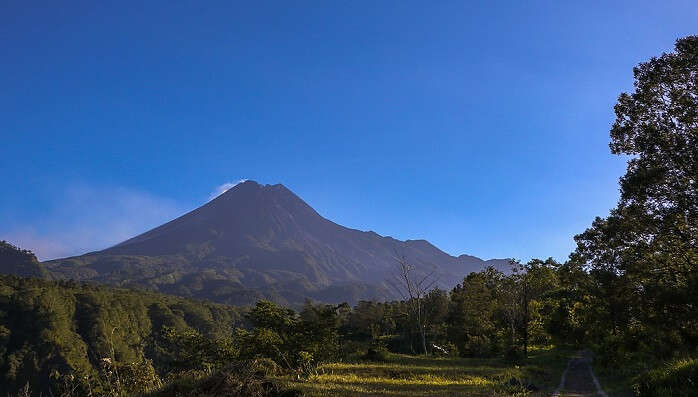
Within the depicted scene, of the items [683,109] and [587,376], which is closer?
[683,109]

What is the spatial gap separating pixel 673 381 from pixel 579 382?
1192cm

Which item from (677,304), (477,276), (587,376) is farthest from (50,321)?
(677,304)

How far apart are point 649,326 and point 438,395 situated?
28.8ft

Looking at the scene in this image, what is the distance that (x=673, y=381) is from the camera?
1027cm

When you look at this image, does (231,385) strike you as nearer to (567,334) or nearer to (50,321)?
(567,334)

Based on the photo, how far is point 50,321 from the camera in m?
80.8

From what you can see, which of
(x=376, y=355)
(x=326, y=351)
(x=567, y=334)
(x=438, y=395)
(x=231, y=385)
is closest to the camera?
(x=231, y=385)

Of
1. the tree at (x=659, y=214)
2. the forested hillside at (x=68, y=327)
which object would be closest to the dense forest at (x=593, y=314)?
the tree at (x=659, y=214)

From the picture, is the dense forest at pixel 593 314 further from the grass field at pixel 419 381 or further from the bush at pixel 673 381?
the grass field at pixel 419 381

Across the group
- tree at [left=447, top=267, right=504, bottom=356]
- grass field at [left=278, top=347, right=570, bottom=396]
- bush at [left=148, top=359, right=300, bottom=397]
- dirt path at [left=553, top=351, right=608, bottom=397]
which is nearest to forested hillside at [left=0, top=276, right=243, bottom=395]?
tree at [left=447, top=267, right=504, bottom=356]

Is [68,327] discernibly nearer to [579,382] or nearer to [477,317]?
[477,317]

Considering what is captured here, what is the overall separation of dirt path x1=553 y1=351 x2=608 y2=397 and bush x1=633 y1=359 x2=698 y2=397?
4.05 meters

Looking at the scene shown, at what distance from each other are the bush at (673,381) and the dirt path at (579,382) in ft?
13.3

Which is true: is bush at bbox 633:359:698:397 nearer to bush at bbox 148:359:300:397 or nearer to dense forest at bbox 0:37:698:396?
dense forest at bbox 0:37:698:396
